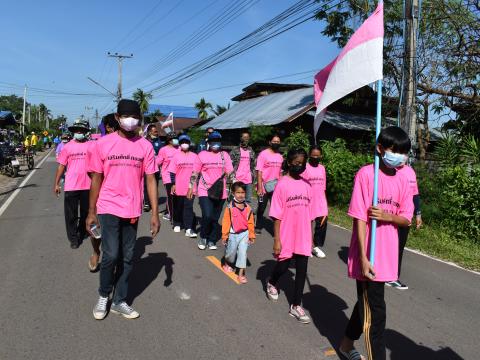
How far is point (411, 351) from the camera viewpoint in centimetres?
371

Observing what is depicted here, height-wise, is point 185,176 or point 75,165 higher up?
point 75,165

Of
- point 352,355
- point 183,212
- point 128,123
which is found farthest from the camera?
point 183,212

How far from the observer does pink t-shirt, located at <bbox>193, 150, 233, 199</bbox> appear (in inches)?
272

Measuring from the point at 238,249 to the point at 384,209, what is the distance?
2748 millimetres

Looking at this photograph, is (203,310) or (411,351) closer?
(411,351)

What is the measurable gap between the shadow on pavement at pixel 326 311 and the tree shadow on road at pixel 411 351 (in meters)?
0.46

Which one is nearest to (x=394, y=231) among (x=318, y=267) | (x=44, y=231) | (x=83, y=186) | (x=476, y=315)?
(x=476, y=315)

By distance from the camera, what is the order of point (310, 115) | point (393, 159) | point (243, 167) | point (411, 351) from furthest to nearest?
point (310, 115) < point (243, 167) < point (411, 351) < point (393, 159)

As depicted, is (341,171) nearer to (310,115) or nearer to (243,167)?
(243,167)

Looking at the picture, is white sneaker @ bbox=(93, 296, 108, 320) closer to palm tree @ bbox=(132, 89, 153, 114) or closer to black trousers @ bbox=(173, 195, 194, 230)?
black trousers @ bbox=(173, 195, 194, 230)

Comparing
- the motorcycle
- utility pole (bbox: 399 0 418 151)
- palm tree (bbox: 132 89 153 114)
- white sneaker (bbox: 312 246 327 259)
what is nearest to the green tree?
utility pole (bbox: 399 0 418 151)

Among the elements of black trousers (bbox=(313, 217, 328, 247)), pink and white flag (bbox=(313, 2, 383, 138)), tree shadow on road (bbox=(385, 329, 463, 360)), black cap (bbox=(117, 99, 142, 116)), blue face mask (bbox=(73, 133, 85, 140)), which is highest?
pink and white flag (bbox=(313, 2, 383, 138))

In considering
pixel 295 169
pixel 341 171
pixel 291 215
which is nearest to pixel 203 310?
pixel 291 215

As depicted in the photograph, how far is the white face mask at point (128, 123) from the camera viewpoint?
156 inches
